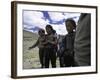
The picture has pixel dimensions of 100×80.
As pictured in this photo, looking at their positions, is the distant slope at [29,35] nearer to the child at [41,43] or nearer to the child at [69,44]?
the child at [41,43]

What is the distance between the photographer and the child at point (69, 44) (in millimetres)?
1969

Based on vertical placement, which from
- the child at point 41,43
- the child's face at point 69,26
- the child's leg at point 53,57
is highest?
the child's face at point 69,26

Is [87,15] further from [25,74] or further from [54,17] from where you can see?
[25,74]

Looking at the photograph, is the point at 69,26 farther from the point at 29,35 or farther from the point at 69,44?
the point at 29,35

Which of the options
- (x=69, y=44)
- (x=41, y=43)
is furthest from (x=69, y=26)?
(x=41, y=43)

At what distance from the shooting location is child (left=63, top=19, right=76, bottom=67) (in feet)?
6.46

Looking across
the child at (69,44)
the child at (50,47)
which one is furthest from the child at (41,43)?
the child at (69,44)

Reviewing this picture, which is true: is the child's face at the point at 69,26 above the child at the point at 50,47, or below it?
above

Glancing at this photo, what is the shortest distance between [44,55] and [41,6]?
40 cm

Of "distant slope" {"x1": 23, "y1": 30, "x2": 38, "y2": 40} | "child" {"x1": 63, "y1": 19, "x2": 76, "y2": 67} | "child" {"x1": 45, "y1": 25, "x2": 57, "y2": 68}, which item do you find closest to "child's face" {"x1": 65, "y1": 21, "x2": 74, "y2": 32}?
"child" {"x1": 63, "y1": 19, "x2": 76, "y2": 67}

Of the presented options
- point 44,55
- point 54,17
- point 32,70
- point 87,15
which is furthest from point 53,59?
point 87,15

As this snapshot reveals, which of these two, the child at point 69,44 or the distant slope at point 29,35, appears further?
the child at point 69,44

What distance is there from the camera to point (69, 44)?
1986 millimetres

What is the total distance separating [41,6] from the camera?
1.87 metres
